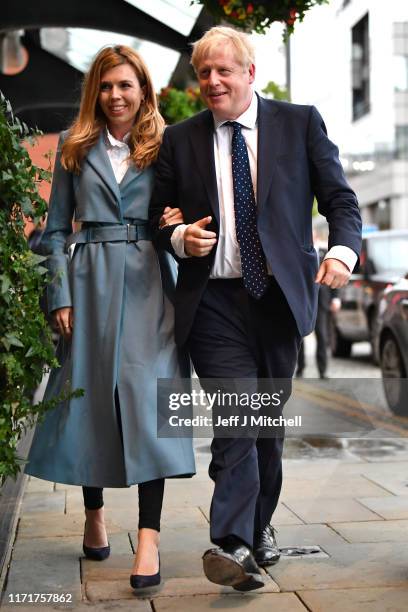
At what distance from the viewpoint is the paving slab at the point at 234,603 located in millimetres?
3832

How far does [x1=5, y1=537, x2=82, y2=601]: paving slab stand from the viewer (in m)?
4.14

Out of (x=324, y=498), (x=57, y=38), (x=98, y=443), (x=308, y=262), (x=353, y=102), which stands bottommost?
(x=324, y=498)

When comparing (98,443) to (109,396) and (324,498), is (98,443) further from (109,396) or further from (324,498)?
(324,498)

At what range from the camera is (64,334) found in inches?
174

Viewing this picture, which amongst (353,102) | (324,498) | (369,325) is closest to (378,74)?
(353,102)

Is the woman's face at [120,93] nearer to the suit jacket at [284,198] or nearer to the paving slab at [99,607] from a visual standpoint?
the suit jacket at [284,198]

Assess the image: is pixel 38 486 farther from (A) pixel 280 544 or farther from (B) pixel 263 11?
(B) pixel 263 11

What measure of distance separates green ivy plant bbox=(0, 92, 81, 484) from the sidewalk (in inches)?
28.0

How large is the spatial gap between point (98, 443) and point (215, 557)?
77cm

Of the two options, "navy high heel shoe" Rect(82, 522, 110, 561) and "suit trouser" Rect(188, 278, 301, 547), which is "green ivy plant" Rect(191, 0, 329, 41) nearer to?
"suit trouser" Rect(188, 278, 301, 547)

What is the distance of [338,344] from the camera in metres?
17.3

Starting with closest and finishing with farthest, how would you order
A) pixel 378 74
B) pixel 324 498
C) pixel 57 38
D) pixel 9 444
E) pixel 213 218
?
pixel 9 444
pixel 213 218
pixel 324 498
pixel 57 38
pixel 378 74

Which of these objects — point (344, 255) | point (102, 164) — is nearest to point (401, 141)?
point (102, 164)

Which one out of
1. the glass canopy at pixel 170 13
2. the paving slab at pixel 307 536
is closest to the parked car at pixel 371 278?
the glass canopy at pixel 170 13
